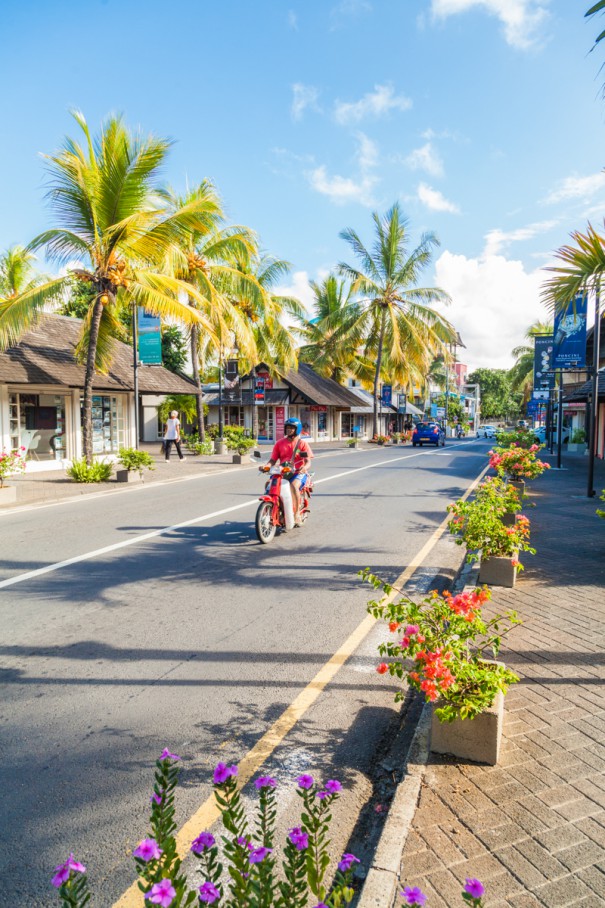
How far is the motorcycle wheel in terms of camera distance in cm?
884

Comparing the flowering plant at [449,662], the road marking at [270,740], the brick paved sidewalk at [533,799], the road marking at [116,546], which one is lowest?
the road marking at [270,740]

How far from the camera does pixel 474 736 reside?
3332 millimetres

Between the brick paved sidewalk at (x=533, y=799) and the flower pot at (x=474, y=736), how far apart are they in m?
0.06

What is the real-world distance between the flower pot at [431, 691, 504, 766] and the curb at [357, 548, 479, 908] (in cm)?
12

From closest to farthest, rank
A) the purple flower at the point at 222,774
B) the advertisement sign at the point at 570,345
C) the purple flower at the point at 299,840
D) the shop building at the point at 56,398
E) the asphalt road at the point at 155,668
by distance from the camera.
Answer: the purple flower at the point at 299,840, the purple flower at the point at 222,774, the asphalt road at the point at 155,668, the advertisement sign at the point at 570,345, the shop building at the point at 56,398

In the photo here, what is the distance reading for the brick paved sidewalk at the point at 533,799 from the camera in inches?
97.7

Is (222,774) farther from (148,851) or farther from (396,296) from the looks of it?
(396,296)

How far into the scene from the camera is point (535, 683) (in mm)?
4273

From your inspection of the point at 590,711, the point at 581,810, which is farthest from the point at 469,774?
the point at 590,711

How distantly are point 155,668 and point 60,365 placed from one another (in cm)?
1728

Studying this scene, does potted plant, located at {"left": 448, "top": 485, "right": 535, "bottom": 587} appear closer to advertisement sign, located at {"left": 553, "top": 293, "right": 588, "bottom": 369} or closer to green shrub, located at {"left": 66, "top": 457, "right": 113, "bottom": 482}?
advertisement sign, located at {"left": 553, "top": 293, "right": 588, "bottom": 369}

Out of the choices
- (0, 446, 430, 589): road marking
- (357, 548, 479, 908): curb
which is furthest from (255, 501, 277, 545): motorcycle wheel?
(357, 548, 479, 908): curb

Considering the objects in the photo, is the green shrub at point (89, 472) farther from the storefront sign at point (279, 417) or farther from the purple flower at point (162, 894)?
the storefront sign at point (279, 417)

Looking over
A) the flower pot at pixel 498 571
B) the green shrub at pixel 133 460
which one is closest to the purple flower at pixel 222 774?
the flower pot at pixel 498 571
